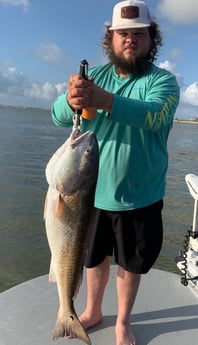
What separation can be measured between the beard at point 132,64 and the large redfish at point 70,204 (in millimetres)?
821

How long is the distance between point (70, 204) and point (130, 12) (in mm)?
1384

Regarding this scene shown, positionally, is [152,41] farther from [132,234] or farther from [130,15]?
[132,234]

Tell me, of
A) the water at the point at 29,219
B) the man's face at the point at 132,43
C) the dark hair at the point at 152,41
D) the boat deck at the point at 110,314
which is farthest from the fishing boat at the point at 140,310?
the water at the point at 29,219

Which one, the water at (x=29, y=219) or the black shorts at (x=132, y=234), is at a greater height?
the black shorts at (x=132, y=234)

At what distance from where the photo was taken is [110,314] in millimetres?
3799

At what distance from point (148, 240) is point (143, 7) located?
65.9 inches

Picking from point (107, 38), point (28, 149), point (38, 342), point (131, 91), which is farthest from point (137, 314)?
point (28, 149)

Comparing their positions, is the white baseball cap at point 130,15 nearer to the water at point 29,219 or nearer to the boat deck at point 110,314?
the boat deck at point 110,314

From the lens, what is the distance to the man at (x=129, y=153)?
2926 mm

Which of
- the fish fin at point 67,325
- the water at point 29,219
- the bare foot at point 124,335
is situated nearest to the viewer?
the fish fin at point 67,325

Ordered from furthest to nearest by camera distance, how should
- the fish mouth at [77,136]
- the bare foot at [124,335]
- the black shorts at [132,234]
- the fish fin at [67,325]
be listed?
the bare foot at [124,335]
the black shorts at [132,234]
the fish fin at [67,325]
the fish mouth at [77,136]

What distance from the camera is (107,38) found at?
3.25 meters

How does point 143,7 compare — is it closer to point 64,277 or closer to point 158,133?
point 158,133

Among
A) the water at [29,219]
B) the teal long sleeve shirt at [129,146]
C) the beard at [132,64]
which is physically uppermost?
the beard at [132,64]
